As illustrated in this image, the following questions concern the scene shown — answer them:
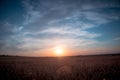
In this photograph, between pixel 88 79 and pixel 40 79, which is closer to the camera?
pixel 88 79

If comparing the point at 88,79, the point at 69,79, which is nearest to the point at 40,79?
the point at 69,79

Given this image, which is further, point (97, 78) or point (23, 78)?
point (23, 78)

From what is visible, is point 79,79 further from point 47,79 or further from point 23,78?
point 23,78

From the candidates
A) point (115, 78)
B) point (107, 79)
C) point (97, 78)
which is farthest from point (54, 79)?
point (115, 78)

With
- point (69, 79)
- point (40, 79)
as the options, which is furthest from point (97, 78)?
point (40, 79)

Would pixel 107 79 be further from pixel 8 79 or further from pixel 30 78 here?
pixel 8 79

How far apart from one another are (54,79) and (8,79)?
128 inches

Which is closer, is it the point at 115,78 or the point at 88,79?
the point at 88,79

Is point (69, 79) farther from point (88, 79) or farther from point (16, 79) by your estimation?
point (16, 79)

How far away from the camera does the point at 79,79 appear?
774 cm

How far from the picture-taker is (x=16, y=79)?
8.29 meters

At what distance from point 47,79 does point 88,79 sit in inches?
110

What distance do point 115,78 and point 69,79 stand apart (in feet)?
10.8

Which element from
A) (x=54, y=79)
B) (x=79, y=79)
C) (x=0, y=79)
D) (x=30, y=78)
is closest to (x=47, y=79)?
(x=54, y=79)
